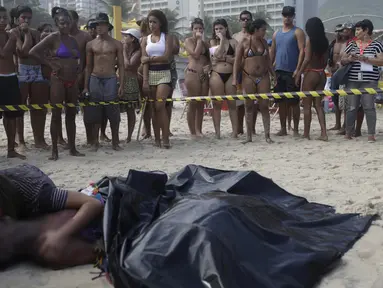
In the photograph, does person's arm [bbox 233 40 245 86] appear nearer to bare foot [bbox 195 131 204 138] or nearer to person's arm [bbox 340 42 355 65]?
bare foot [bbox 195 131 204 138]

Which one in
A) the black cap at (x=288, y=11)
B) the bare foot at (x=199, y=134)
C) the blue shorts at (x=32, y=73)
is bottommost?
the bare foot at (x=199, y=134)

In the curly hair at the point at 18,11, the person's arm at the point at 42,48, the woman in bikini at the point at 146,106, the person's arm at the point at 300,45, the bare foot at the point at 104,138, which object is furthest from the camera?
the bare foot at the point at 104,138

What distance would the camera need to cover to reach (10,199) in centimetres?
319

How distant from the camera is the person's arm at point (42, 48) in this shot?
6633mm

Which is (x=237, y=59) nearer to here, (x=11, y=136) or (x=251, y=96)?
(x=251, y=96)

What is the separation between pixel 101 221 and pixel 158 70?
4.30 meters

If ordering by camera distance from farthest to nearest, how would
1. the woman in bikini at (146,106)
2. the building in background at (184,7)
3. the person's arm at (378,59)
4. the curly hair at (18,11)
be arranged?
1. the building in background at (184,7)
2. the woman in bikini at (146,106)
3. the person's arm at (378,59)
4. the curly hair at (18,11)

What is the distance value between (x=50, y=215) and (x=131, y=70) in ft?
16.4

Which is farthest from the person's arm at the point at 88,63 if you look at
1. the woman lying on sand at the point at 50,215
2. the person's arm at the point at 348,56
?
the woman lying on sand at the point at 50,215

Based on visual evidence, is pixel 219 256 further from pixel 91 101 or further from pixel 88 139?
pixel 88 139

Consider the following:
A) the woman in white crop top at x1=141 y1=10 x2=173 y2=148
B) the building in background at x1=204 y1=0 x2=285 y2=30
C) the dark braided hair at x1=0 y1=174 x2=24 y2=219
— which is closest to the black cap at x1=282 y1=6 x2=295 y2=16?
the woman in white crop top at x1=141 y1=10 x2=173 y2=148

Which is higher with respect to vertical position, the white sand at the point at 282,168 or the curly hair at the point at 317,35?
the curly hair at the point at 317,35

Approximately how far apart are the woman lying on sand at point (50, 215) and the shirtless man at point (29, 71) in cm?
426

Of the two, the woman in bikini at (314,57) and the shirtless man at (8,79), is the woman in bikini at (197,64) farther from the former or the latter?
the shirtless man at (8,79)
